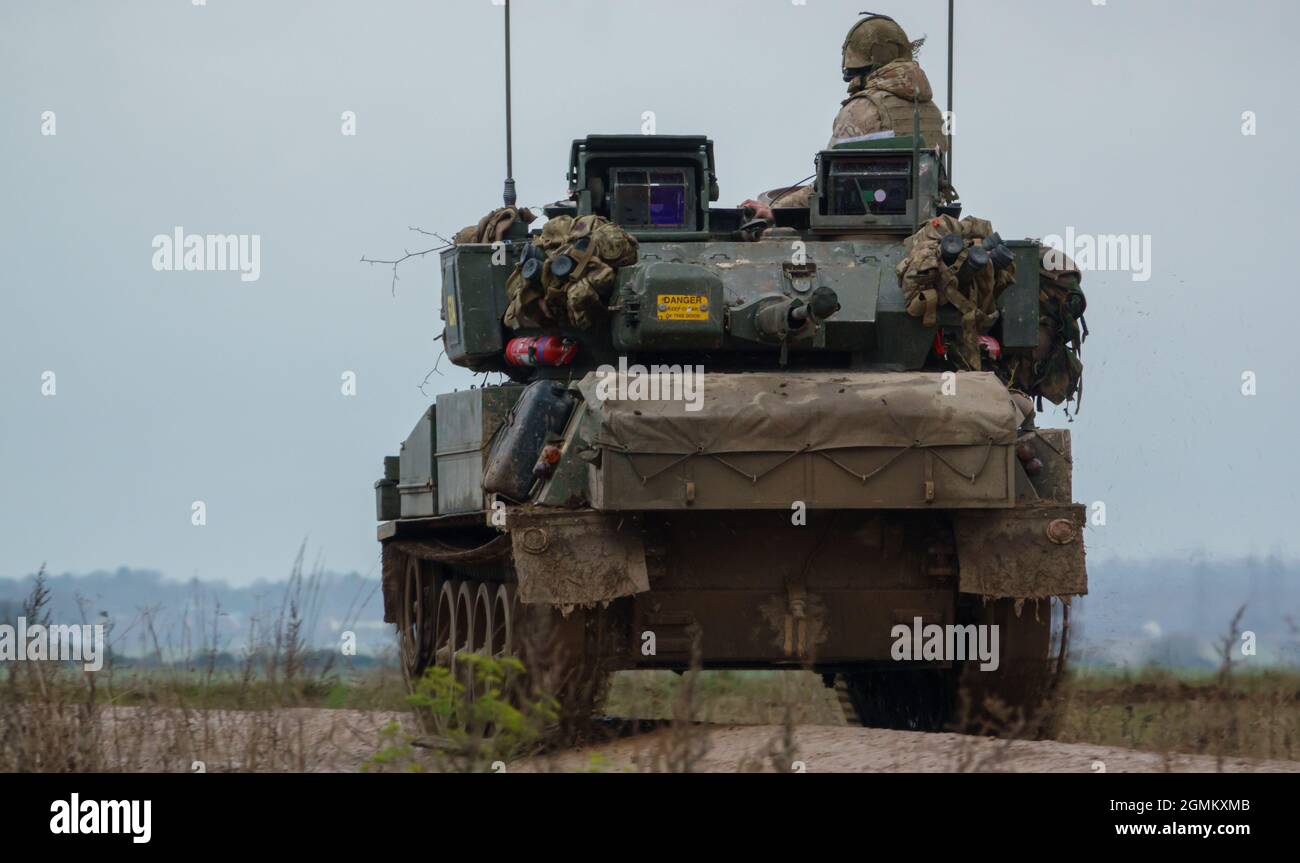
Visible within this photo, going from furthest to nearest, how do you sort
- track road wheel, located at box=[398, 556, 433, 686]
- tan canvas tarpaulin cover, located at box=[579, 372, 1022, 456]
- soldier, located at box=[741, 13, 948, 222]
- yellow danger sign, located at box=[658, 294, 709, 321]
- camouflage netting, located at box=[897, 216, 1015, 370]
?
track road wheel, located at box=[398, 556, 433, 686] < soldier, located at box=[741, 13, 948, 222] < camouflage netting, located at box=[897, 216, 1015, 370] < yellow danger sign, located at box=[658, 294, 709, 321] < tan canvas tarpaulin cover, located at box=[579, 372, 1022, 456]

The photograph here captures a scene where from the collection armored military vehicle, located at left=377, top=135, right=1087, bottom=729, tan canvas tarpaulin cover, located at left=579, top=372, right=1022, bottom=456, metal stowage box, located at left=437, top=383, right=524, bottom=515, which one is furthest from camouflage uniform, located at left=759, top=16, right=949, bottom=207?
tan canvas tarpaulin cover, located at left=579, top=372, right=1022, bottom=456

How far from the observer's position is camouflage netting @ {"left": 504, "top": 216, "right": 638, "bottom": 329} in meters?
12.6

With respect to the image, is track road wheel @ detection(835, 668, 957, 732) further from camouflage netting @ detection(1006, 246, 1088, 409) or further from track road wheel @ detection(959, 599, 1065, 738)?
camouflage netting @ detection(1006, 246, 1088, 409)

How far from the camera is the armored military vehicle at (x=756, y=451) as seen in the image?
1112 cm

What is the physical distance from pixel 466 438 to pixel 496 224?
1.57 meters

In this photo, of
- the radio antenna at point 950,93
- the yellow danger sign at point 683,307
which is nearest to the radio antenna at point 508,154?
the radio antenna at point 950,93

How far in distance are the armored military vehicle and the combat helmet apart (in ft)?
4.97

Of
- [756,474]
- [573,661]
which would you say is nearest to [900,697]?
[573,661]

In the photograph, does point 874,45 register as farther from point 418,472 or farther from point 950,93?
point 418,472

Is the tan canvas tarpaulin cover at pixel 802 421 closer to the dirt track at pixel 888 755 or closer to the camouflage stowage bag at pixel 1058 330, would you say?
the dirt track at pixel 888 755

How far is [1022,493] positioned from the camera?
1179 cm

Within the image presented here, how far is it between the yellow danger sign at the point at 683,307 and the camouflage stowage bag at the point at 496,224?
74.2 inches
